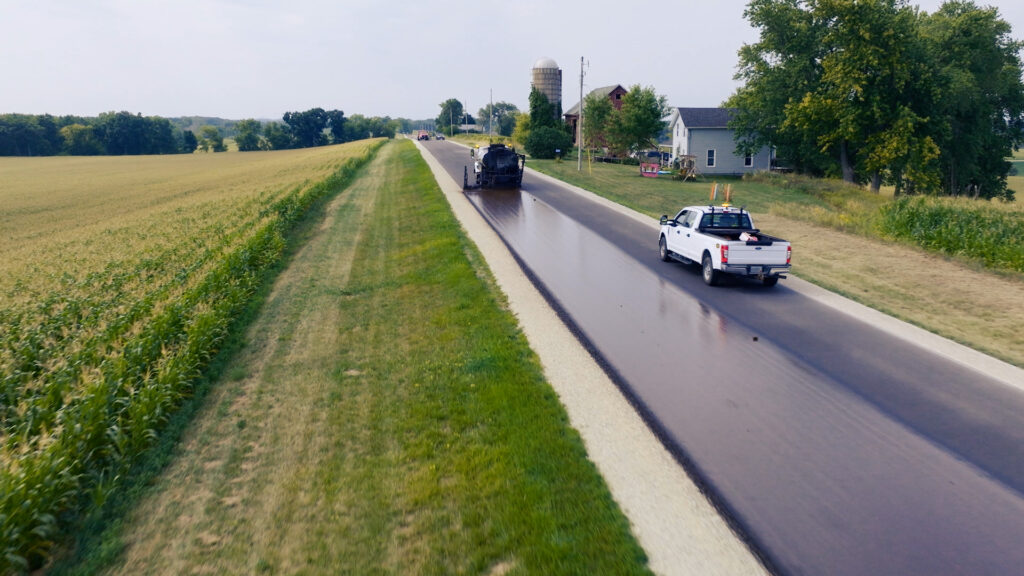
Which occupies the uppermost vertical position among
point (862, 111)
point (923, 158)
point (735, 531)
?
point (862, 111)

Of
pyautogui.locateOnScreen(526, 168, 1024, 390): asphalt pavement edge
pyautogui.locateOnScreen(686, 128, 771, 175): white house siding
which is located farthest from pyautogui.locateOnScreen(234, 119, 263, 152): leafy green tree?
pyautogui.locateOnScreen(526, 168, 1024, 390): asphalt pavement edge

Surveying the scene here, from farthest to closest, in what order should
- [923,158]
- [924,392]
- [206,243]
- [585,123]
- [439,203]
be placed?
[585,123] < [923,158] < [439,203] < [206,243] < [924,392]

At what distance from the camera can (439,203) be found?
1115 inches

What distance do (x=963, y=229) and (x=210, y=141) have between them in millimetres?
164962

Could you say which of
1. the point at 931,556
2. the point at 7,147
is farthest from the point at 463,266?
the point at 7,147

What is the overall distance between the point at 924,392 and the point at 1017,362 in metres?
2.54

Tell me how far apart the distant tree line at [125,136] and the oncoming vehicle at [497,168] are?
12076cm

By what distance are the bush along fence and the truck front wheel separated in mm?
7494

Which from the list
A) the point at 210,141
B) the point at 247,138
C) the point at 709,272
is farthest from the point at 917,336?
the point at 210,141

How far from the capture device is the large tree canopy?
1560 inches

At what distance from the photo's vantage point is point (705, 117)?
5800cm

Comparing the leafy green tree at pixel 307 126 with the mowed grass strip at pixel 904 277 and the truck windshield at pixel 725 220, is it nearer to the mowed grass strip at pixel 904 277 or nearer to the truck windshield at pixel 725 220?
the mowed grass strip at pixel 904 277

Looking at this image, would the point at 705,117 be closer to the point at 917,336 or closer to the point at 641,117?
the point at 641,117

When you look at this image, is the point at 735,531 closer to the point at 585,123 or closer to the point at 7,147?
the point at 585,123
